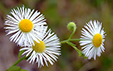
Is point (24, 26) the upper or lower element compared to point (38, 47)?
upper

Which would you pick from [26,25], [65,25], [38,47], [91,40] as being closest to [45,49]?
[38,47]

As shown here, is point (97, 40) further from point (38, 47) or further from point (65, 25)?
point (65, 25)

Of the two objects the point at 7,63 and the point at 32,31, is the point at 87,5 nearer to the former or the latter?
the point at 7,63

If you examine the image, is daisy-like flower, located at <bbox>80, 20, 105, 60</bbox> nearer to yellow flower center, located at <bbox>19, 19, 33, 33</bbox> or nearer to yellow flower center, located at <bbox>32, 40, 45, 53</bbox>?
yellow flower center, located at <bbox>32, 40, 45, 53</bbox>

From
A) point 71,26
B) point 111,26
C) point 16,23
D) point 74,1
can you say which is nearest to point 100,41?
point 71,26

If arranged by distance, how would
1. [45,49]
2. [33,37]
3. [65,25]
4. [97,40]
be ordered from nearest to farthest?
[33,37]
[45,49]
[97,40]
[65,25]

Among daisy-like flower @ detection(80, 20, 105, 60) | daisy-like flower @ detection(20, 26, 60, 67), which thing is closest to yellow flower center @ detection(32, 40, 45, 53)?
daisy-like flower @ detection(20, 26, 60, 67)
